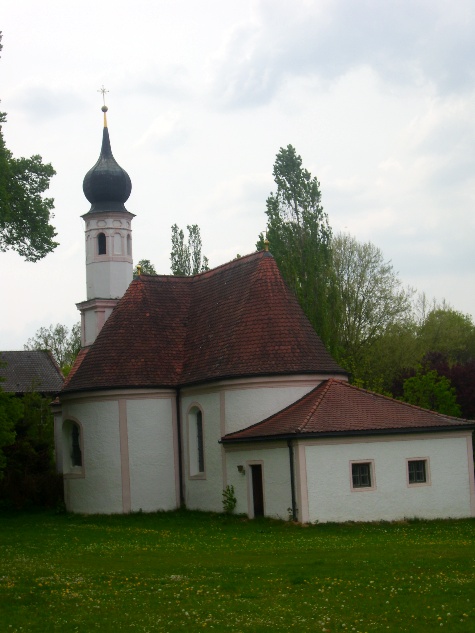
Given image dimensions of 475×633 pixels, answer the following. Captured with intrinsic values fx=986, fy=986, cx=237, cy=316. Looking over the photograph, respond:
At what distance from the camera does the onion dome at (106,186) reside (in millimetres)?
42522

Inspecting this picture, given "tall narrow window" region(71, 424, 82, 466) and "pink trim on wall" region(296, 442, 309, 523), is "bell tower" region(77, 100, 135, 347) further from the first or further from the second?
"pink trim on wall" region(296, 442, 309, 523)

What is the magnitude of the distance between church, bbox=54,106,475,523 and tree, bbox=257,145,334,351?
916 cm

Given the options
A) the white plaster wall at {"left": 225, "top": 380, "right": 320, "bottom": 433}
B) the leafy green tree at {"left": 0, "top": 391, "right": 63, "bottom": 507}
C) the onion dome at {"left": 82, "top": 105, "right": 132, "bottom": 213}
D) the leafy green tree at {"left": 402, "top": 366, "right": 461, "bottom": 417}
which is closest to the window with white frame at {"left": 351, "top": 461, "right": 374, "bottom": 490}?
the white plaster wall at {"left": 225, "top": 380, "right": 320, "bottom": 433}

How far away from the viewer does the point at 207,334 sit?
116 ft

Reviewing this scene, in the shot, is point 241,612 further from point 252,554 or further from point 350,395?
point 350,395

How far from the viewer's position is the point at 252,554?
2086 cm

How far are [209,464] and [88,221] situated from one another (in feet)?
46.7

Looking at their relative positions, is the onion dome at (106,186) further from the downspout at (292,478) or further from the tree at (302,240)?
the downspout at (292,478)

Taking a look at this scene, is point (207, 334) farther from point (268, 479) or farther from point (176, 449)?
point (268, 479)

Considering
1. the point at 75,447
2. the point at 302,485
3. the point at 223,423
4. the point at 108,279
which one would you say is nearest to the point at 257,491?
the point at 223,423

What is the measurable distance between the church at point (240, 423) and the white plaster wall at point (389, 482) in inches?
1.4

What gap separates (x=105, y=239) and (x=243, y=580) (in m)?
27.6

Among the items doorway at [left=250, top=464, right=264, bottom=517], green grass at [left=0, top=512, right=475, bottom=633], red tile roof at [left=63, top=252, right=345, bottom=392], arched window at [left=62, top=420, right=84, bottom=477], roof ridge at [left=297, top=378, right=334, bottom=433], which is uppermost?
red tile roof at [left=63, top=252, right=345, bottom=392]

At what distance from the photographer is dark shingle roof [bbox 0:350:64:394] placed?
64625 millimetres
